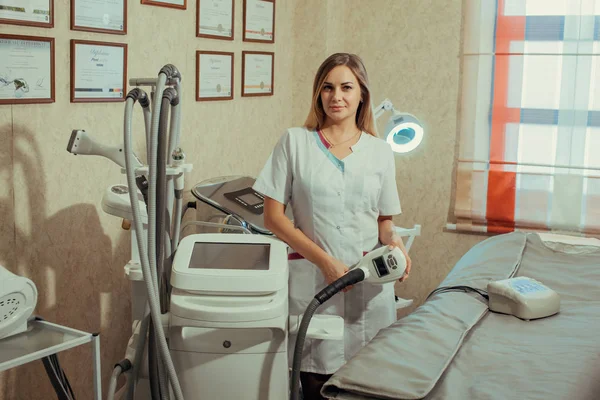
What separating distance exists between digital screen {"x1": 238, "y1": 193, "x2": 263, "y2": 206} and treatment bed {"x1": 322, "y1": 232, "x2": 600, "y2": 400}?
0.92 meters

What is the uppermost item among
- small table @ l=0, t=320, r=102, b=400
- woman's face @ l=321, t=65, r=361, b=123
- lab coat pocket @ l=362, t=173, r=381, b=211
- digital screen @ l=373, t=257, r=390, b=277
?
woman's face @ l=321, t=65, r=361, b=123

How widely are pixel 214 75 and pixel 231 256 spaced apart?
1463 millimetres

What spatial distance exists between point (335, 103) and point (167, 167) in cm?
53

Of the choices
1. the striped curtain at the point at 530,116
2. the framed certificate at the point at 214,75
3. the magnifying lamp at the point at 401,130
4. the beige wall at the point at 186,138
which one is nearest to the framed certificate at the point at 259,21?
the beige wall at the point at 186,138

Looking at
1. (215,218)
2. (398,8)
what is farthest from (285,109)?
(215,218)

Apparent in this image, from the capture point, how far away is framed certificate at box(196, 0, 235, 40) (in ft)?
9.75

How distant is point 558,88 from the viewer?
3.37 metres

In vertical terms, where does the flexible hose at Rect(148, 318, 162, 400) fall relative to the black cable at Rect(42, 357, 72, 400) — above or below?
above

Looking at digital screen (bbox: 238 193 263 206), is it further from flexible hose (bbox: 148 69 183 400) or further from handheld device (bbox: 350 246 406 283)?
flexible hose (bbox: 148 69 183 400)

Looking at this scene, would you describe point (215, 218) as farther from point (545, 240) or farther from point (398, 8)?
point (398, 8)

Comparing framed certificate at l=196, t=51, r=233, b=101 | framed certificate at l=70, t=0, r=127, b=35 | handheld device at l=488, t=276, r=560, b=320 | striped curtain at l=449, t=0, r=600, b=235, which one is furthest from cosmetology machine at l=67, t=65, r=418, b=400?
striped curtain at l=449, t=0, r=600, b=235

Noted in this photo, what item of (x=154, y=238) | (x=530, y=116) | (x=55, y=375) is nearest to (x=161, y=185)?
(x=154, y=238)

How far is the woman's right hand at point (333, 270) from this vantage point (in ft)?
6.71

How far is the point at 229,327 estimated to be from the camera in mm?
1663
